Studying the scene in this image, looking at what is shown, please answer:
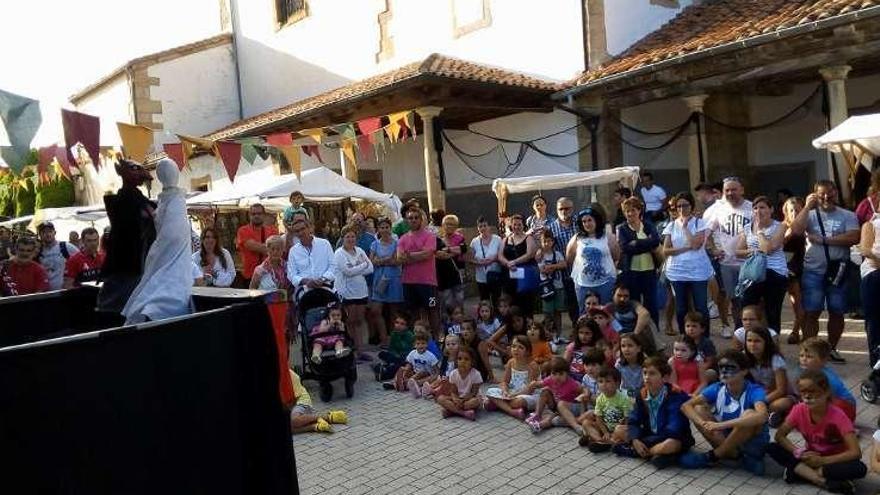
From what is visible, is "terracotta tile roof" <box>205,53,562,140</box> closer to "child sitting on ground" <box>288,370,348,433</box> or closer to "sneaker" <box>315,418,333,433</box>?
"child sitting on ground" <box>288,370,348,433</box>

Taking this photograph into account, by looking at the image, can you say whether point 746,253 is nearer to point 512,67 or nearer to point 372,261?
point 372,261

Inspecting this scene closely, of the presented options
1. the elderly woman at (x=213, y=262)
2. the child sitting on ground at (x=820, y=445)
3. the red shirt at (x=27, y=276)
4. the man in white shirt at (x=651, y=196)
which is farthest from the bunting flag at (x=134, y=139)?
the man in white shirt at (x=651, y=196)

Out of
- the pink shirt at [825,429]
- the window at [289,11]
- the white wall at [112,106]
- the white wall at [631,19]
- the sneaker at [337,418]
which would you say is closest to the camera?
the pink shirt at [825,429]

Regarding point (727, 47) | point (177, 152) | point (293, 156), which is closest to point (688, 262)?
point (727, 47)

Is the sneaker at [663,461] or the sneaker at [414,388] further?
the sneaker at [414,388]

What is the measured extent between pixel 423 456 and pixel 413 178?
1131 cm

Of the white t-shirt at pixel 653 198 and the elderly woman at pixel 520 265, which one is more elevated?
the white t-shirt at pixel 653 198

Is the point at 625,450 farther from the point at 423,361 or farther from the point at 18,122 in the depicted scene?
the point at 18,122

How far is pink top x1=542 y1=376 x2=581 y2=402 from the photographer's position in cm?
538

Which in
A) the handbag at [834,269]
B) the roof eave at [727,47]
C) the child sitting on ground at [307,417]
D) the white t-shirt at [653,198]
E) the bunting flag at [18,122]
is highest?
the roof eave at [727,47]

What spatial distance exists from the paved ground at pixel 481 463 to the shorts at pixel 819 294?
522mm

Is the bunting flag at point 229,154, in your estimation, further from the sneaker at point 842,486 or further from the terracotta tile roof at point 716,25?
the sneaker at point 842,486

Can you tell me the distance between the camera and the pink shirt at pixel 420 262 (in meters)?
8.05

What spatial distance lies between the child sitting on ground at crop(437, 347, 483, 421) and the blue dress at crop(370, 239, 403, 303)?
232 centimetres
